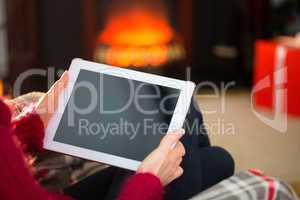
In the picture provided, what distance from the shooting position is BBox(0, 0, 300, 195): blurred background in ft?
9.95

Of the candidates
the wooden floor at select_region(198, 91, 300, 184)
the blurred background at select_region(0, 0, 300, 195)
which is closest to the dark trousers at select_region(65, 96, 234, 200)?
the wooden floor at select_region(198, 91, 300, 184)

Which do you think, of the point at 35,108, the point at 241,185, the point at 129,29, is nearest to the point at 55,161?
the point at 35,108

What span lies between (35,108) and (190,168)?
0.38 meters

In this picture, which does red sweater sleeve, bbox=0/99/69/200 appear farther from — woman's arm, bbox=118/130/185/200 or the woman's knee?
the woman's knee

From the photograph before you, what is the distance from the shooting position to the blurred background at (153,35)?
9.95ft

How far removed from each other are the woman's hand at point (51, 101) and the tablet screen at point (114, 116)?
29 millimetres

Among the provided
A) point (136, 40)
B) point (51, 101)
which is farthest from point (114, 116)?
point (136, 40)

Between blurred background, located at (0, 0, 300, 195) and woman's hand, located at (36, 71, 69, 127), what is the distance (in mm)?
1887

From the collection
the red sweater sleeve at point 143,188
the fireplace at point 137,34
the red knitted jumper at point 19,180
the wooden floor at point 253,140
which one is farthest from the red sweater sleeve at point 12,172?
the fireplace at point 137,34

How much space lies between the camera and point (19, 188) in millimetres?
763

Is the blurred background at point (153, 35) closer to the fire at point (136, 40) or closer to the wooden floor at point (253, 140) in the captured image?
the fire at point (136, 40)

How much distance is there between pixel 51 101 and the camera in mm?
1021

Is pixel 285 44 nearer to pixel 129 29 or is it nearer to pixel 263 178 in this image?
pixel 129 29

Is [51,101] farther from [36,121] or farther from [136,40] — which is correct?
[136,40]
